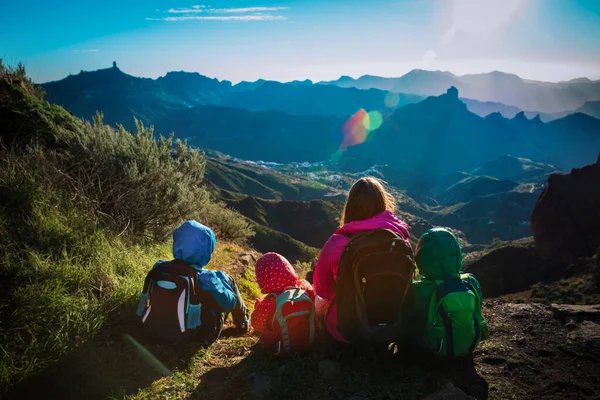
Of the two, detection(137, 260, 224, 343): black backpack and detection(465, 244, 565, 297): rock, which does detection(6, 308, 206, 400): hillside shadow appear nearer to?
detection(137, 260, 224, 343): black backpack

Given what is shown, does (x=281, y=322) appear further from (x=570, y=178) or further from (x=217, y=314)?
(x=570, y=178)

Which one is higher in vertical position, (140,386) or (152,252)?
(152,252)

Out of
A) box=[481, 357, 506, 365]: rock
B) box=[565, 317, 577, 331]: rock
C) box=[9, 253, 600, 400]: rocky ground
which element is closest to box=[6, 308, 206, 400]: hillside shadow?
box=[9, 253, 600, 400]: rocky ground

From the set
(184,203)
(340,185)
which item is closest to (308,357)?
(184,203)

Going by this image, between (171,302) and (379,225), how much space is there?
6.96 feet

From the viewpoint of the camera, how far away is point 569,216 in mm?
51562

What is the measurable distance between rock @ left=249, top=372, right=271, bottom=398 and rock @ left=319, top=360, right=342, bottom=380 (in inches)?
19.0

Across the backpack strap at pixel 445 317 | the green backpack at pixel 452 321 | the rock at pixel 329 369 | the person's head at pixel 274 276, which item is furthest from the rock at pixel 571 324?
the person's head at pixel 274 276

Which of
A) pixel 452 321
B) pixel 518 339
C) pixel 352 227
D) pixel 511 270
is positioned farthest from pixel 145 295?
pixel 511 270

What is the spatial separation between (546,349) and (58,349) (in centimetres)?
462

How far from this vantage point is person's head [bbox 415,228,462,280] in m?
3.08

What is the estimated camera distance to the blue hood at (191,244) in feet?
10.8

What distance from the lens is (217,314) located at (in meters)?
3.54

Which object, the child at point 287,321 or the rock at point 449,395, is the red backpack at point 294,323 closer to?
the child at point 287,321
